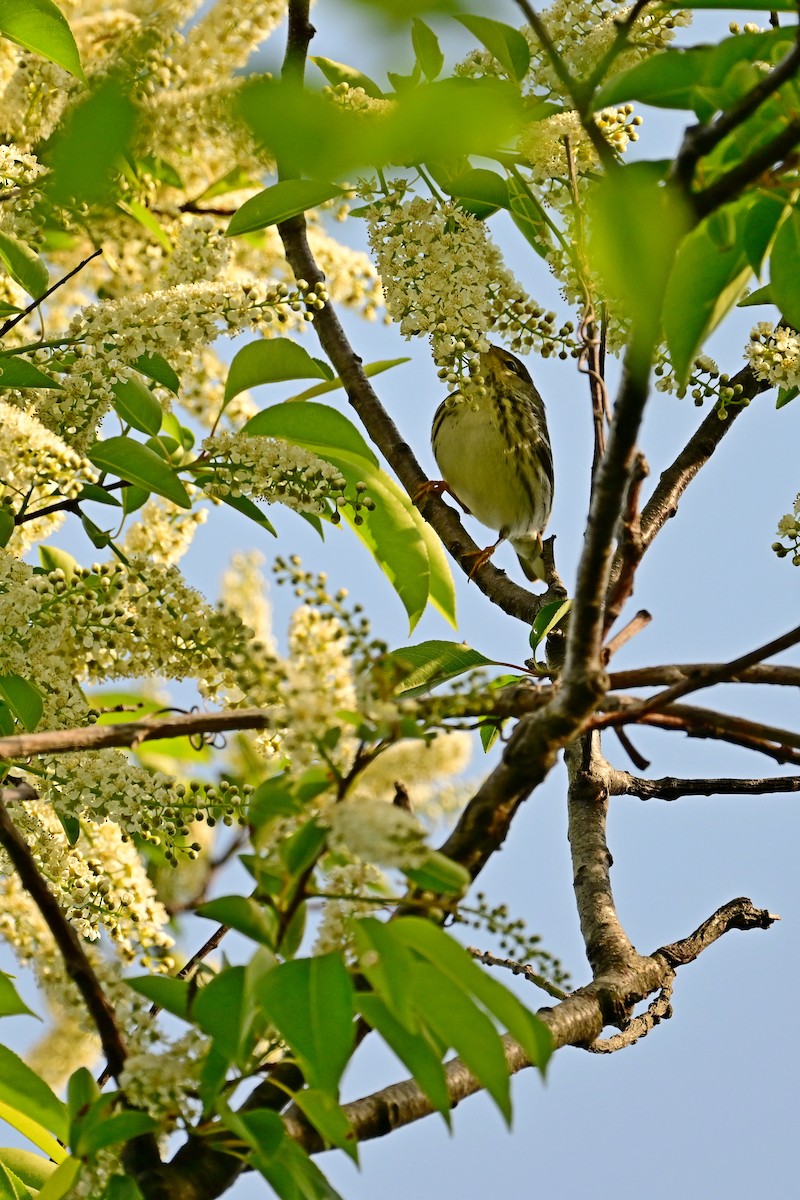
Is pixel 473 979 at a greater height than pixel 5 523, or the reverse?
pixel 5 523

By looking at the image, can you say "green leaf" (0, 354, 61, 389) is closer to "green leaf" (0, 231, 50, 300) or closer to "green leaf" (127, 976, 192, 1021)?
"green leaf" (0, 231, 50, 300)

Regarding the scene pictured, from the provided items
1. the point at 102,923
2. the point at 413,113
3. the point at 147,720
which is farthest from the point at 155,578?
the point at 413,113

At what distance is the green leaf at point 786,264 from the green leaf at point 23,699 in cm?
121

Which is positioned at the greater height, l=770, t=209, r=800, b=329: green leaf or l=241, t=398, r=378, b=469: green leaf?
l=241, t=398, r=378, b=469: green leaf

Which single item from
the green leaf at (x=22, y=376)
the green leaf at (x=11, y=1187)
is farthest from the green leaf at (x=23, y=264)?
the green leaf at (x=11, y=1187)

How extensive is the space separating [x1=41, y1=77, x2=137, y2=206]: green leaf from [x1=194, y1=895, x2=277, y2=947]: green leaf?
635 mm

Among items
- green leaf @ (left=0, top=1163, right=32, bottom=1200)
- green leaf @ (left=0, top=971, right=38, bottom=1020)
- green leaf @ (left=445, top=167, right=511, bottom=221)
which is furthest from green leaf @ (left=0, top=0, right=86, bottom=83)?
green leaf @ (left=0, top=1163, right=32, bottom=1200)

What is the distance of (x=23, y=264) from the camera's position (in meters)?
2.32

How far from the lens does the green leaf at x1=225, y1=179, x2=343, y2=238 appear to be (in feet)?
6.80

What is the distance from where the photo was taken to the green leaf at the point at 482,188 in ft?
7.97

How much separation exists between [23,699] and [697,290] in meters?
1.21

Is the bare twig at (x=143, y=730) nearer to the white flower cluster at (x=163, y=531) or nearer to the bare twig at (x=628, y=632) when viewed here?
the bare twig at (x=628, y=632)

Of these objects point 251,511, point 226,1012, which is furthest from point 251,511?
point 226,1012

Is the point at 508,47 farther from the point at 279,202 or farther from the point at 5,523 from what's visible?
the point at 5,523
